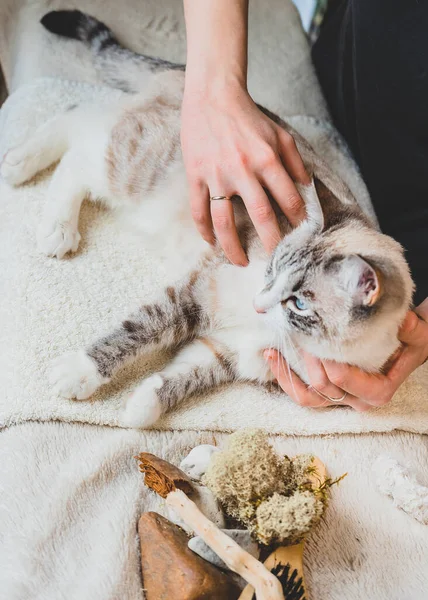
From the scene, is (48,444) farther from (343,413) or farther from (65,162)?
(65,162)

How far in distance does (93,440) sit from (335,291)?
0.59m

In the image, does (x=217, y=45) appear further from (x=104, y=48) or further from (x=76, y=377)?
(x=76, y=377)

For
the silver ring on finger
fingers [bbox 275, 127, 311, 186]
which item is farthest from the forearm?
the silver ring on finger

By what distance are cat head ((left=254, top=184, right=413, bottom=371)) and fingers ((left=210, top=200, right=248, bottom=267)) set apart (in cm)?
8

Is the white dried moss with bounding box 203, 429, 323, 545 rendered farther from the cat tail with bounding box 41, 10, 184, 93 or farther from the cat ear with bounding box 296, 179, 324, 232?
the cat tail with bounding box 41, 10, 184, 93

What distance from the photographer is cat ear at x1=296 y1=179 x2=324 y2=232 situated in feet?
3.87

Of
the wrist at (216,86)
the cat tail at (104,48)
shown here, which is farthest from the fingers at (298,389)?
the cat tail at (104,48)

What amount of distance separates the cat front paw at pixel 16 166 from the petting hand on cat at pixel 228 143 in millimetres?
508

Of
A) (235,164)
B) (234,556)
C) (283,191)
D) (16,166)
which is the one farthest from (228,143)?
(234,556)

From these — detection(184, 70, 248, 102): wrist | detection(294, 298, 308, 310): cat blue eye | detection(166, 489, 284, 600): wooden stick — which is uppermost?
detection(184, 70, 248, 102): wrist

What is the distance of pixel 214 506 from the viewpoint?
1.02 meters

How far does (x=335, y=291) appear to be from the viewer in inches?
43.1

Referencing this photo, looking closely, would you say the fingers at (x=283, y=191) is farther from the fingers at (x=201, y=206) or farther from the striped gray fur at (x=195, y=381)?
the striped gray fur at (x=195, y=381)

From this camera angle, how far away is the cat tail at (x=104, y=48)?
1763 mm
